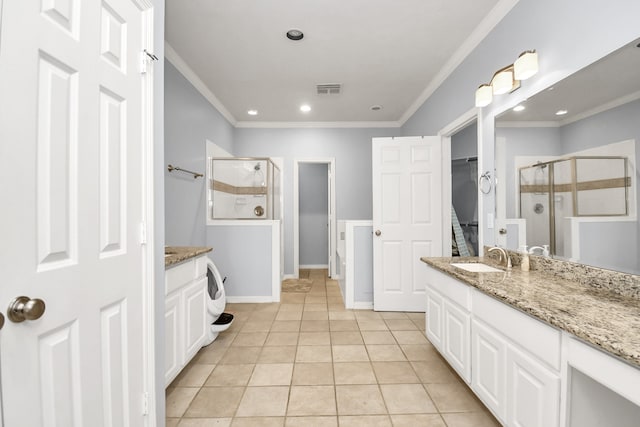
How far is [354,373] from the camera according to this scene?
6.91ft

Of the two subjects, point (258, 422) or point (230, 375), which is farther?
point (230, 375)

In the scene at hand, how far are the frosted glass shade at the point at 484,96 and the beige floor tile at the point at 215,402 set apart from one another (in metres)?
2.71

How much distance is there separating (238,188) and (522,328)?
3.29 metres

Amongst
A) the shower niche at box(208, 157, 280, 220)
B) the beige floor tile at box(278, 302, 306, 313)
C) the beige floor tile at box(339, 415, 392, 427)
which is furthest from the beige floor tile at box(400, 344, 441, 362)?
the shower niche at box(208, 157, 280, 220)

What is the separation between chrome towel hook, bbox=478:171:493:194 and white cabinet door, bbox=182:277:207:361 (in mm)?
2400

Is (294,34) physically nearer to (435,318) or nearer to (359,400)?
(435,318)

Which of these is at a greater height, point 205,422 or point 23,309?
point 23,309

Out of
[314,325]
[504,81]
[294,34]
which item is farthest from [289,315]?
[504,81]

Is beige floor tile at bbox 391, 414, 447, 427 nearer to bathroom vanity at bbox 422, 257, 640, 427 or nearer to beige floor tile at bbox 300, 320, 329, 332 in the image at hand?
bathroom vanity at bbox 422, 257, 640, 427

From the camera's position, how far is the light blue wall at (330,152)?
16.0ft

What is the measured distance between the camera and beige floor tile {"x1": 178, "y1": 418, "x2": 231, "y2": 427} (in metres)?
1.61

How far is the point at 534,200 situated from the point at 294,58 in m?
2.41

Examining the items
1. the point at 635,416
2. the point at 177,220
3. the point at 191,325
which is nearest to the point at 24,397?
the point at 191,325

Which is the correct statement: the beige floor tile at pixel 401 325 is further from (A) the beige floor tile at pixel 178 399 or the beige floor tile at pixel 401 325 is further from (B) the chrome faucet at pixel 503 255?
(A) the beige floor tile at pixel 178 399
